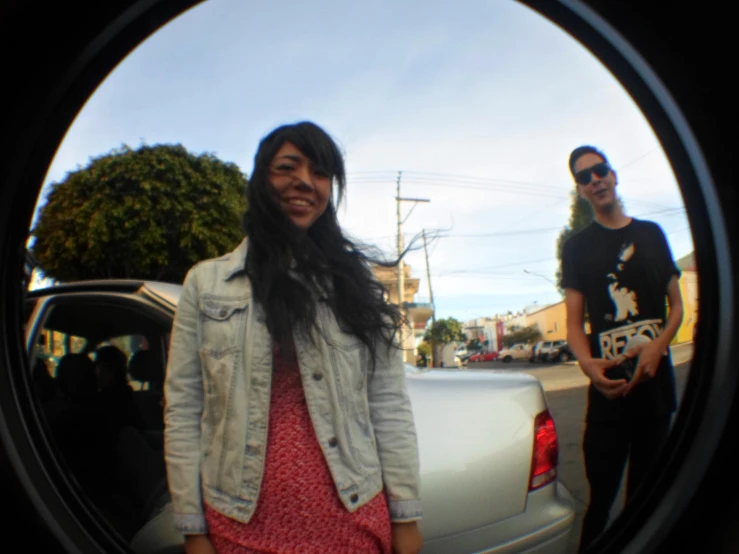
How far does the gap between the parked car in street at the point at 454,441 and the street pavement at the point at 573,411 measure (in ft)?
0.07

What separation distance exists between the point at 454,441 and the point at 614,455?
0.36 metres

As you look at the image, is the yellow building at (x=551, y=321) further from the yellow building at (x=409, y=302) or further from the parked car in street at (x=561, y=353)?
the yellow building at (x=409, y=302)

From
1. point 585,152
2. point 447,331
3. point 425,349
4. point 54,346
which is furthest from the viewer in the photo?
point 54,346

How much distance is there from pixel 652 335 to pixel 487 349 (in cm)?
26

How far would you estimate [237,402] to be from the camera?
1011 mm

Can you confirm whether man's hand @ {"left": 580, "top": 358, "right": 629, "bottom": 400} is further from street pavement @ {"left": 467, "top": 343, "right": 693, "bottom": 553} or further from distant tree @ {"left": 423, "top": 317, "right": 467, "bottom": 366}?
distant tree @ {"left": 423, "top": 317, "right": 467, "bottom": 366}

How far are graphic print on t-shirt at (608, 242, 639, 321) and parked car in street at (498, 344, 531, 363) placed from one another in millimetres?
134

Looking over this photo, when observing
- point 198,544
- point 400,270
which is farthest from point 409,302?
point 198,544

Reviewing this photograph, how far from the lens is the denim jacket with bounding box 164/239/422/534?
1.01 m

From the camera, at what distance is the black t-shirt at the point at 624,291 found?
30.3 inches

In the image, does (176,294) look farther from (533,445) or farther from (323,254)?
(533,445)

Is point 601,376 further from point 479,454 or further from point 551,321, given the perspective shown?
point 479,454

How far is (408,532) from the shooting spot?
1.07m

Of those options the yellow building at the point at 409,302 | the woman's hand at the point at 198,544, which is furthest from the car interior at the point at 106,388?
the yellow building at the point at 409,302
